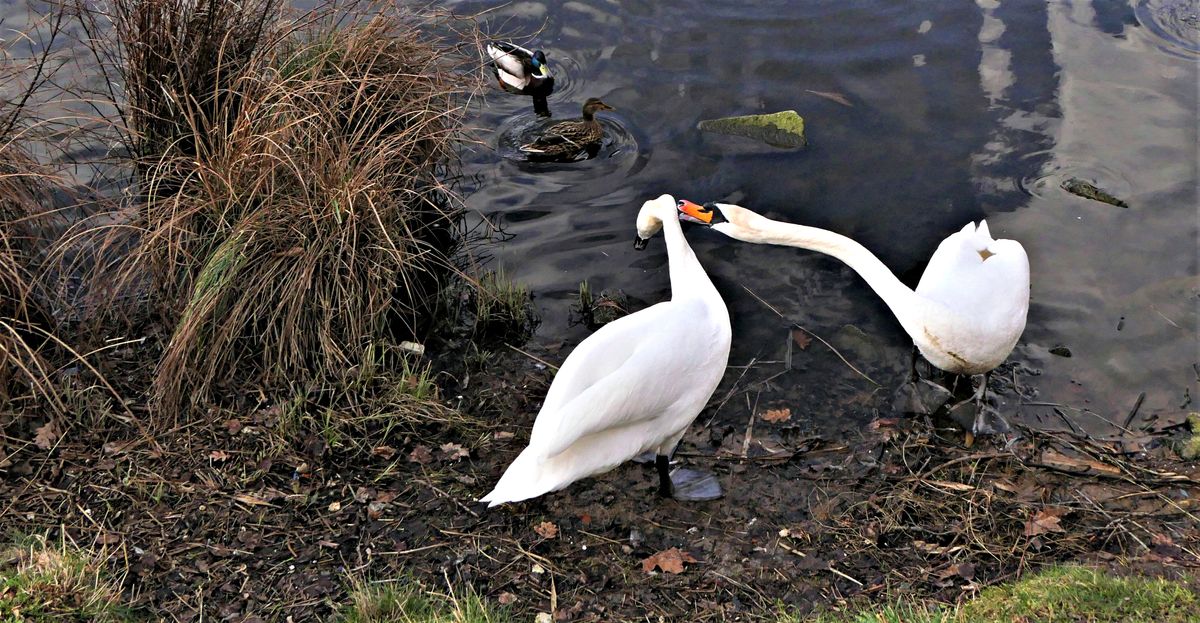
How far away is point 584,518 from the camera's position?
466cm

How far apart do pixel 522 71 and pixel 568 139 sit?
1063 mm

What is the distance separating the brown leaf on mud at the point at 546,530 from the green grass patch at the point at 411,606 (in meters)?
0.50

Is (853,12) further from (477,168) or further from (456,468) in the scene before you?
(456,468)

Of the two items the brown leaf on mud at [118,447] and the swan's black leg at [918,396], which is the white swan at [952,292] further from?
the brown leaf on mud at [118,447]

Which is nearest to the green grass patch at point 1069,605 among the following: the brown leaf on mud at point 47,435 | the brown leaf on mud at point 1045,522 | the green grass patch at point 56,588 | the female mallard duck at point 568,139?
the brown leaf on mud at point 1045,522

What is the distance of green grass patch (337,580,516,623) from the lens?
3.76 metres

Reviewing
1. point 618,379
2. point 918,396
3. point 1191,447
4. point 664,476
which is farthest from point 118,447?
point 1191,447

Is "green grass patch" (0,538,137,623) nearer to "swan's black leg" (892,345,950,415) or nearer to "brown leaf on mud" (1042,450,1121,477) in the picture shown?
"swan's black leg" (892,345,950,415)

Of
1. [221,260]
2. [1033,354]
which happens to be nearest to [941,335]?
[1033,354]

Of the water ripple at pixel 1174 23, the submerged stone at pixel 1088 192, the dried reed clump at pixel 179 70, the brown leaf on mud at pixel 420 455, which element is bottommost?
the submerged stone at pixel 1088 192

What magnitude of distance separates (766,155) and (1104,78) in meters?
3.04

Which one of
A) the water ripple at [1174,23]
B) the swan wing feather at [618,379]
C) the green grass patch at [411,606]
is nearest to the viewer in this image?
the green grass patch at [411,606]

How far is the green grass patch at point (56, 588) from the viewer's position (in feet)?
11.9

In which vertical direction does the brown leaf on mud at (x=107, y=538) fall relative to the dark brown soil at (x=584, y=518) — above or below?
above
